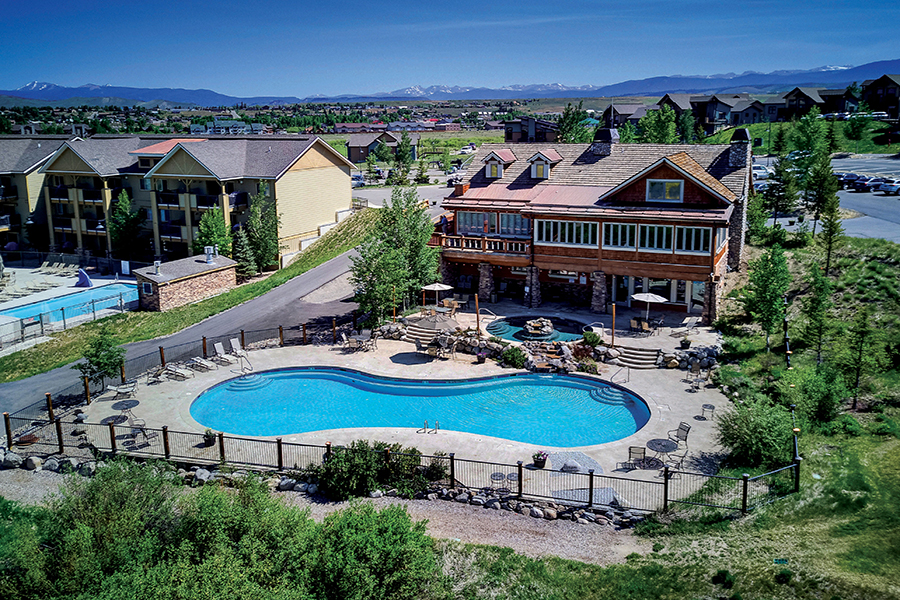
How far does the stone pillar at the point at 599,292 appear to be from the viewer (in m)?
42.1

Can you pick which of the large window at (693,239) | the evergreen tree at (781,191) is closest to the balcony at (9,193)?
the large window at (693,239)

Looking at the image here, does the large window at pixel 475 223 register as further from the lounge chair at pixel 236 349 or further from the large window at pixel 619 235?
the lounge chair at pixel 236 349

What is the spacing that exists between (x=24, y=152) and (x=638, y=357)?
67184 mm

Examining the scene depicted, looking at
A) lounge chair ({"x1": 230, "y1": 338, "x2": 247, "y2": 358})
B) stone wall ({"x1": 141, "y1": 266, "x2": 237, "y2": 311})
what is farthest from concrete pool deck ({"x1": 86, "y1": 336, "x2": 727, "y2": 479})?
stone wall ({"x1": 141, "y1": 266, "x2": 237, "y2": 311})

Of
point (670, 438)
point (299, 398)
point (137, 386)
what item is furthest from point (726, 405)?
point (137, 386)

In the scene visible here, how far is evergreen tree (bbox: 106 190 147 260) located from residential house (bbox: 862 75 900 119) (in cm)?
10310

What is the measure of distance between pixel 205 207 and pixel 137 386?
28234 millimetres

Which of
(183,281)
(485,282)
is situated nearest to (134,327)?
(183,281)

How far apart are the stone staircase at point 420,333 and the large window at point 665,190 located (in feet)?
49.5

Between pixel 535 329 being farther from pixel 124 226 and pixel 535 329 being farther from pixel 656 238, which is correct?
pixel 124 226

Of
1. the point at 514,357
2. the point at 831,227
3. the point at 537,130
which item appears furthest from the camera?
the point at 537,130

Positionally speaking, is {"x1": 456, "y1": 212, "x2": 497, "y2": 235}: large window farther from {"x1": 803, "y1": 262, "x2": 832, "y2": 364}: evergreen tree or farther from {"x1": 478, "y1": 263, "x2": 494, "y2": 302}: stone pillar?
{"x1": 803, "y1": 262, "x2": 832, "y2": 364}: evergreen tree

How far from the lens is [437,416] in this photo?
31688mm

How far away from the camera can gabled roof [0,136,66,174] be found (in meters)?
69.6
